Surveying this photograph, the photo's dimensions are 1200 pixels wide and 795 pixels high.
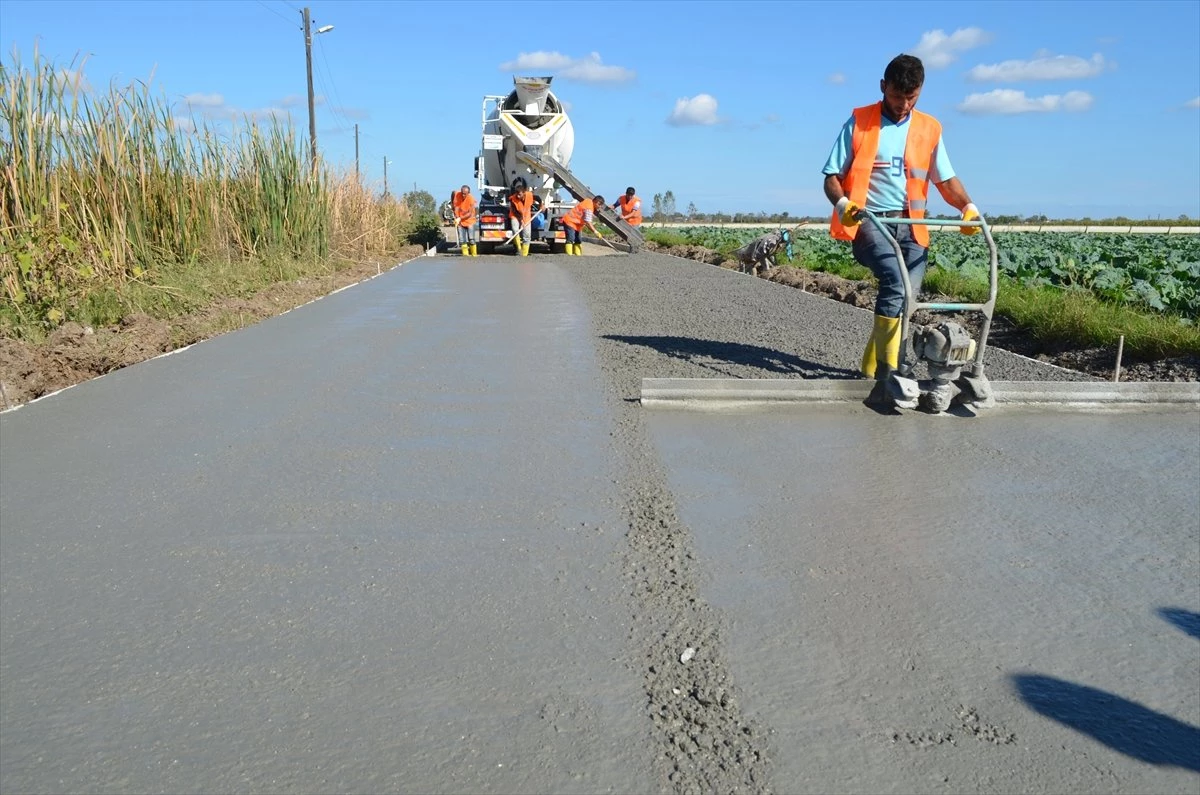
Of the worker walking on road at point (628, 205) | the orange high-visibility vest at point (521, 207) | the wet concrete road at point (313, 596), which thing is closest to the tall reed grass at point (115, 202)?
the wet concrete road at point (313, 596)

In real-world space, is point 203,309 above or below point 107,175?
below

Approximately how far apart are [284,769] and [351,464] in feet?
8.65

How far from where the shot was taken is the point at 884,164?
6.21 metres

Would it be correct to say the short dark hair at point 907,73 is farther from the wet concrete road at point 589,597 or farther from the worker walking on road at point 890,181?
the wet concrete road at point 589,597

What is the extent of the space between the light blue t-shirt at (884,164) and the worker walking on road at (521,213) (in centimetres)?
1816

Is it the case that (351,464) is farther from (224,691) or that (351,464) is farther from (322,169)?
(322,169)

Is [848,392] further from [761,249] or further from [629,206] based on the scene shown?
[629,206]

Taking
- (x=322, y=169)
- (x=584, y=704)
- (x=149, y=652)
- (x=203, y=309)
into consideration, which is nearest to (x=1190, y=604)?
(x=584, y=704)

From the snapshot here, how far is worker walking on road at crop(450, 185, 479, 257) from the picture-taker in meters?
24.4

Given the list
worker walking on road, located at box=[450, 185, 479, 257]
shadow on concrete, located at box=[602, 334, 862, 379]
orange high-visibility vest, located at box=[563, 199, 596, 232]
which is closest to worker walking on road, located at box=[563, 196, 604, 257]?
orange high-visibility vest, located at box=[563, 199, 596, 232]

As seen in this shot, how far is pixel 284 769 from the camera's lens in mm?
2307

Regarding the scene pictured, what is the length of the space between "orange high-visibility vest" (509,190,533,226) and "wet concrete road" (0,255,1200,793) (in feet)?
59.2

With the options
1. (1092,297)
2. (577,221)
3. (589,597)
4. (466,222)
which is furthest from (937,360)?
(466,222)

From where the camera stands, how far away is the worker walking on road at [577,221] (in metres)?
24.5
